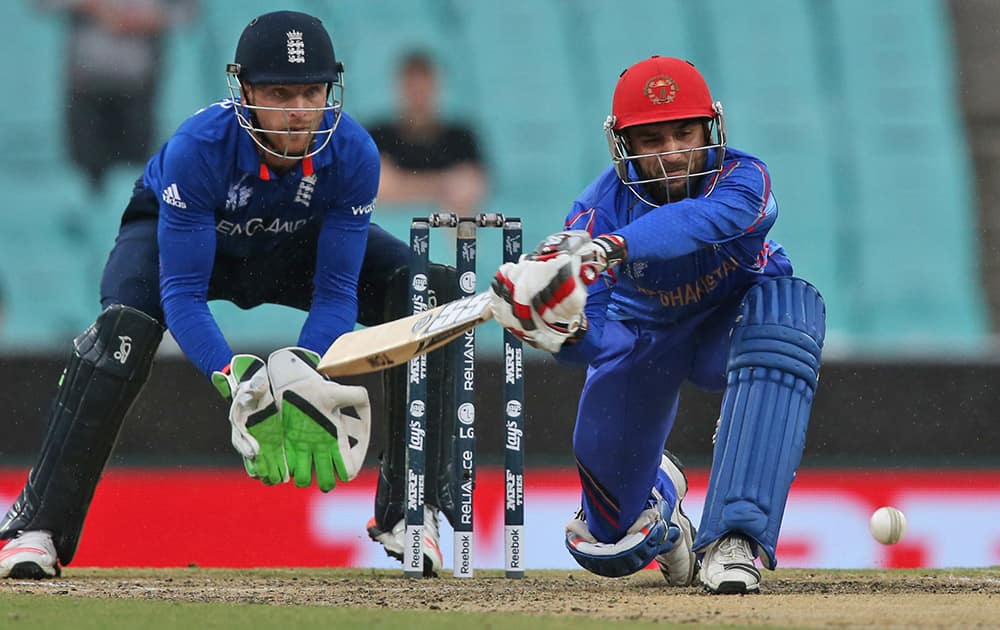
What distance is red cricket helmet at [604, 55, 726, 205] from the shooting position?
12.1 ft

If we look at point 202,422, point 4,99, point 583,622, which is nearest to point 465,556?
point 583,622

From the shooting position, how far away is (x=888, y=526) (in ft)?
13.7

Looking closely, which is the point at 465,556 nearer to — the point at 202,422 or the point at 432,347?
the point at 432,347

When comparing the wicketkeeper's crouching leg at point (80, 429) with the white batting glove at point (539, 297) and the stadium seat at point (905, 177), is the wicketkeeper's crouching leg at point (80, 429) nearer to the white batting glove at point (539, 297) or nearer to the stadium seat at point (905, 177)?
the white batting glove at point (539, 297)

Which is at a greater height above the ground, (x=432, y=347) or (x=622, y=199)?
(x=622, y=199)

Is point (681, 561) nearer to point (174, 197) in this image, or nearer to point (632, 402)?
point (632, 402)

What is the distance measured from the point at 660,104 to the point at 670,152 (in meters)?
0.12

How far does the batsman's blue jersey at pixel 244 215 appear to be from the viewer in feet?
12.7

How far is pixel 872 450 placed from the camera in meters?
6.59

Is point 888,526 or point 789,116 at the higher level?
point 789,116

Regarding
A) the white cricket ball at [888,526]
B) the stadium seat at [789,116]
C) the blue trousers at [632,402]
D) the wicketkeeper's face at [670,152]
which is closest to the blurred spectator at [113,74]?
the stadium seat at [789,116]

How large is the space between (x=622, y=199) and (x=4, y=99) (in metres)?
4.72

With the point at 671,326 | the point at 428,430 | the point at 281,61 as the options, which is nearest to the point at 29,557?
the point at 428,430

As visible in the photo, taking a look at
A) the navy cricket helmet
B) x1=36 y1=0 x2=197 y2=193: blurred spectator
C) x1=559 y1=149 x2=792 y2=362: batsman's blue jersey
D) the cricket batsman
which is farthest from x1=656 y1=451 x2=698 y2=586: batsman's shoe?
x1=36 y1=0 x2=197 y2=193: blurred spectator
